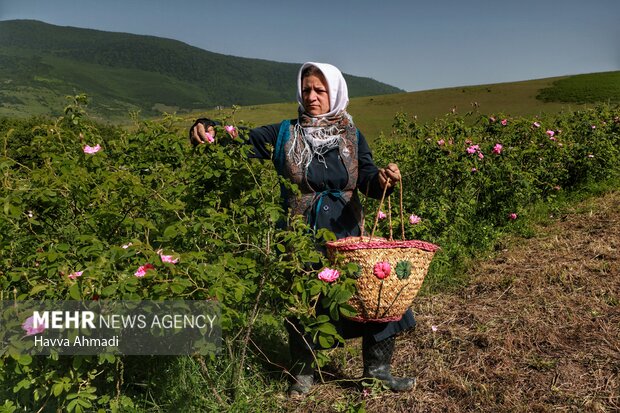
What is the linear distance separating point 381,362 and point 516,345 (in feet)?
3.05

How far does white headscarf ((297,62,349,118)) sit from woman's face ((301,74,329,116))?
0.03m

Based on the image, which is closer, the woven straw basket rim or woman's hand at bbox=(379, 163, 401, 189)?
the woven straw basket rim

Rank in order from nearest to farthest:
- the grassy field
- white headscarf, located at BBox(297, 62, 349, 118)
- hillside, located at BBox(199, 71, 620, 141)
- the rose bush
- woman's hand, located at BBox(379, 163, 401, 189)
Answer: the rose bush < woman's hand, located at BBox(379, 163, 401, 189) < white headscarf, located at BBox(297, 62, 349, 118) < the grassy field < hillside, located at BBox(199, 71, 620, 141)

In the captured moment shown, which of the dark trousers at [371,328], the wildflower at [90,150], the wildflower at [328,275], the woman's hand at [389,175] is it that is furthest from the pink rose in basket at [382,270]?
the wildflower at [90,150]

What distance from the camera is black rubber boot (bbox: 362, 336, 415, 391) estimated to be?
281 cm

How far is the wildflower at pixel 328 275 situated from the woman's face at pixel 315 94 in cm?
101

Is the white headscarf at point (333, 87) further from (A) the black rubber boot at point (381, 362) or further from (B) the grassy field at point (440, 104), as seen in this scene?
(B) the grassy field at point (440, 104)

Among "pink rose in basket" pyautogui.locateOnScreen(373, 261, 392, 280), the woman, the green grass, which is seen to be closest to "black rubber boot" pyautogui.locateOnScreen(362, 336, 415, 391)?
the woman

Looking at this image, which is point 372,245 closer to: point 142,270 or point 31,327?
point 142,270

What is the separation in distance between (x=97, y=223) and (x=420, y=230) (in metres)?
2.80

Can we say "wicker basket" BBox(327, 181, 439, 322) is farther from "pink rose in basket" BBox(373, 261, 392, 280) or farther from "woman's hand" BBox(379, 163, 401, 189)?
"woman's hand" BBox(379, 163, 401, 189)

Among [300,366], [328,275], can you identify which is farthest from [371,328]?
[328,275]

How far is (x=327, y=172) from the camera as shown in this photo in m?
2.79

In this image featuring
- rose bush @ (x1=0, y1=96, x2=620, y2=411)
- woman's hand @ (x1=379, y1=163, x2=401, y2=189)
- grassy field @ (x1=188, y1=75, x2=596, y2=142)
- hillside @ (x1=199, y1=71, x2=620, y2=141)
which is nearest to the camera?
rose bush @ (x1=0, y1=96, x2=620, y2=411)
